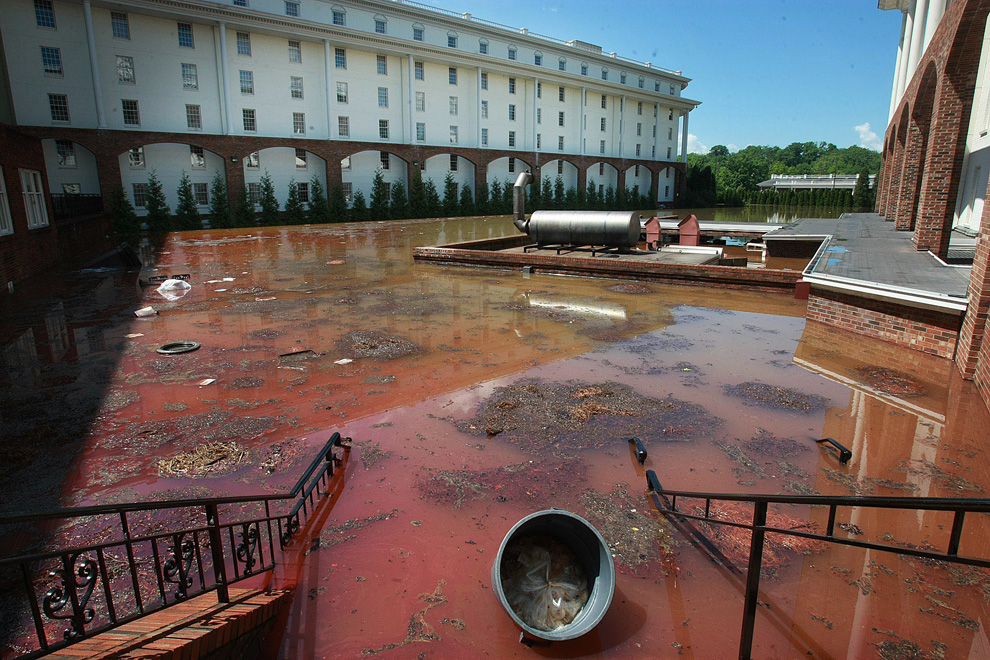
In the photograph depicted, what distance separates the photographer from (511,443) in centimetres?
554

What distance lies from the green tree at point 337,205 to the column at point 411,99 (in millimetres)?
6748

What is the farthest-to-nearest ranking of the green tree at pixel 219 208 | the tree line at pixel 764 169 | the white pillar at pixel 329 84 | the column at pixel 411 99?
the tree line at pixel 764 169
the column at pixel 411 99
the white pillar at pixel 329 84
the green tree at pixel 219 208

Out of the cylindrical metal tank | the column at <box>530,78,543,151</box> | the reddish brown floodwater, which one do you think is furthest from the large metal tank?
the column at <box>530,78,543,151</box>

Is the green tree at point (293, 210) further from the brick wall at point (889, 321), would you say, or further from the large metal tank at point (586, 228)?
the brick wall at point (889, 321)

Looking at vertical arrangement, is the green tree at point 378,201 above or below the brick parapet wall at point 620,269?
above

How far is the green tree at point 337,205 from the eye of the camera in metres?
35.6

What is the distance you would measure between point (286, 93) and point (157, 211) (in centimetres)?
1053

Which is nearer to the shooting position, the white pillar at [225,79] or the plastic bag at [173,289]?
the plastic bag at [173,289]

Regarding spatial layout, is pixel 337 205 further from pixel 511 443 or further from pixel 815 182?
pixel 815 182

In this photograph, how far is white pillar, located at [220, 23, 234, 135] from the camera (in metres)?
31.4

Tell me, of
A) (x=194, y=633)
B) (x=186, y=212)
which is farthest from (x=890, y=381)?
(x=186, y=212)

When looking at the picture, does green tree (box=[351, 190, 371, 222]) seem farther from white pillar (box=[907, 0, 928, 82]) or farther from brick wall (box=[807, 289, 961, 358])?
brick wall (box=[807, 289, 961, 358])

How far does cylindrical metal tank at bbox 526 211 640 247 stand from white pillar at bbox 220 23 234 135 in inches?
913

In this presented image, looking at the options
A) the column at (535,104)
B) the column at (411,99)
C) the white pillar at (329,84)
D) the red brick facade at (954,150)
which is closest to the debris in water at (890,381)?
the red brick facade at (954,150)
